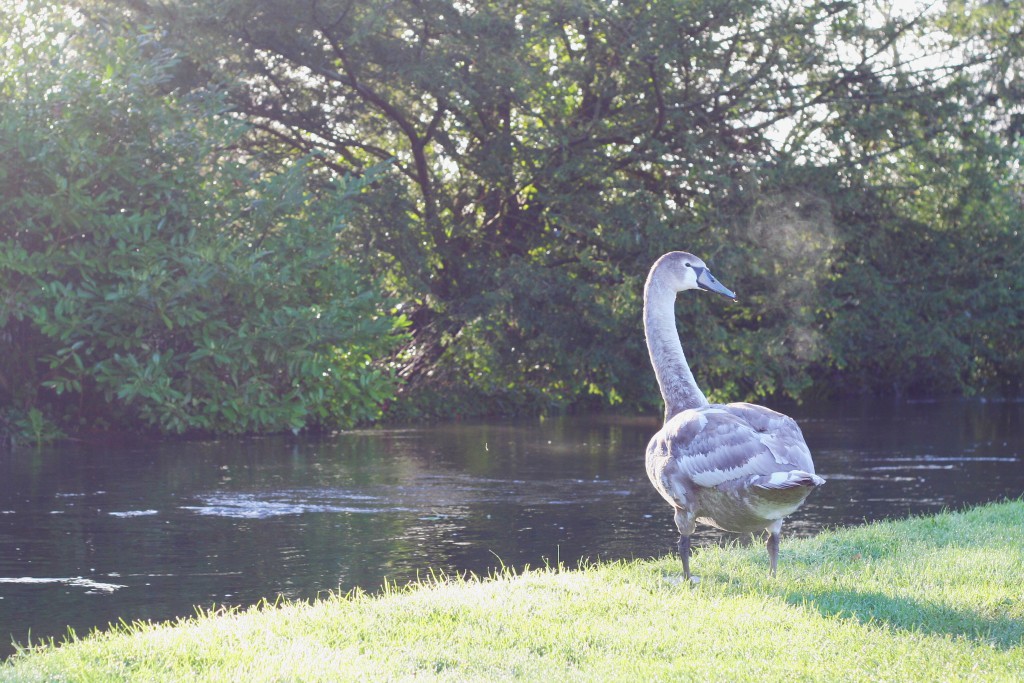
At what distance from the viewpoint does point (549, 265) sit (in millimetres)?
25609

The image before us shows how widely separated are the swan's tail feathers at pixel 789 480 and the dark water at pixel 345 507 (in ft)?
11.4

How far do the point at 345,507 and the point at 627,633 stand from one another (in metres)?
7.86

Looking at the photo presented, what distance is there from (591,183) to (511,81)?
10.1 feet

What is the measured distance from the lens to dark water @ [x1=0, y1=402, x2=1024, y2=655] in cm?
955

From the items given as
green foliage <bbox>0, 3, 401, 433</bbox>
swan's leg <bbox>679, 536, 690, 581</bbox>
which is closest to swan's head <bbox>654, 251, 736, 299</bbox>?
swan's leg <bbox>679, 536, 690, 581</bbox>

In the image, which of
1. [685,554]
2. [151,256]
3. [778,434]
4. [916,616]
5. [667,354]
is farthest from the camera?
[151,256]

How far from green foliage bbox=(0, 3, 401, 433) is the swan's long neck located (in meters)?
9.38

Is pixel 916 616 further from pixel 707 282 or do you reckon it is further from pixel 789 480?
pixel 707 282

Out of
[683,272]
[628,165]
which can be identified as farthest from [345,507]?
[628,165]

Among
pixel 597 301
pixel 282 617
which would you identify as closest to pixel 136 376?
pixel 597 301

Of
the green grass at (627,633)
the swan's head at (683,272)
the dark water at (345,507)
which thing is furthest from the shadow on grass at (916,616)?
the dark water at (345,507)

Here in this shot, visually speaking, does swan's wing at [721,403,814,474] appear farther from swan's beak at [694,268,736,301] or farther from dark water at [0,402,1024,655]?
dark water at [0,402,1024,655]

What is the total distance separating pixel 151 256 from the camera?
16.8 meters

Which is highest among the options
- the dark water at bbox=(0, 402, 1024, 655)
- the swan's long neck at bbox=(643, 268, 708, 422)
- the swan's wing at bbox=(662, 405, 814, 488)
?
the swan's long neck at bbox=(643, 268, 708, 422)
